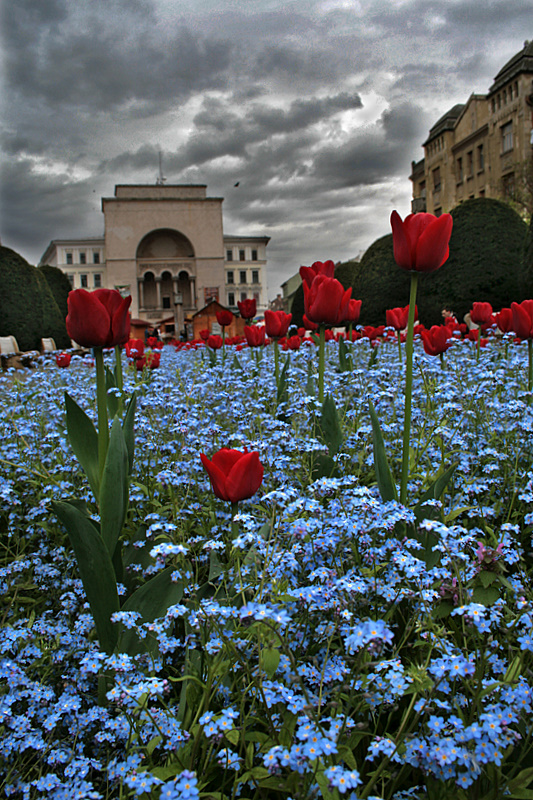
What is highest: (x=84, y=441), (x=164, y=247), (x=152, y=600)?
(x=164, y=247)

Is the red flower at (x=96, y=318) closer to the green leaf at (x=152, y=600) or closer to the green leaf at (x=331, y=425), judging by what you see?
the green leaf at (x=152, y=600)

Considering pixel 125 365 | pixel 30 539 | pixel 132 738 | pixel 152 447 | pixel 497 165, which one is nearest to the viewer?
pixel 132 738

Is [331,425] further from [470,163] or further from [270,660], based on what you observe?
[470,163]

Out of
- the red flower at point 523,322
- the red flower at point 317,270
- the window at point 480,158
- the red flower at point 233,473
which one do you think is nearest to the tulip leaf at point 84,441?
the red flower at point 233,473

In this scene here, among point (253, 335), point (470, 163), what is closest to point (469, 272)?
point (253, 335)

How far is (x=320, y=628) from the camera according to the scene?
1.27 metres

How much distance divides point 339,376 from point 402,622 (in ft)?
7.09

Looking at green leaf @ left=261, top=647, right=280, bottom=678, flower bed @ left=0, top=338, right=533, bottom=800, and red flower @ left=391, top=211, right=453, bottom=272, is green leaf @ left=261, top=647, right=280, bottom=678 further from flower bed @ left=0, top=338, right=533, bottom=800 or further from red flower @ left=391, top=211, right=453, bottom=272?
red flower @ left=391, top=211, right=453, bottom=272

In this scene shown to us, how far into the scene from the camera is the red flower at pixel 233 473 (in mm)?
1327

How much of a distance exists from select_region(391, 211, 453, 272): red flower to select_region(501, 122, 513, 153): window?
105 ft

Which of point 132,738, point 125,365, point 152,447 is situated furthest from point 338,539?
point 125,365

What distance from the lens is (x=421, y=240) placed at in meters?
1.58

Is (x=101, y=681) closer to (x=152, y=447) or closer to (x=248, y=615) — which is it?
(x=248, y=615)

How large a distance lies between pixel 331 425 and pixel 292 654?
1.31 meters
